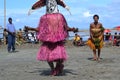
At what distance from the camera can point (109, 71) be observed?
11.4 m

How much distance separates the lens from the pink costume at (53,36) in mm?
10344

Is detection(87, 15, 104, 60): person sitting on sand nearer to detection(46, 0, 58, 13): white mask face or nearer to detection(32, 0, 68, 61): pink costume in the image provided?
detection(46, 0, 58, 13): white mask face

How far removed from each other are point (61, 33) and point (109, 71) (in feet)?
6.23

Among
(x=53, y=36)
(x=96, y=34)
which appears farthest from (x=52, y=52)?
(x=96, y=34)

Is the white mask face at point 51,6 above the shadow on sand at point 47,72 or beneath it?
above

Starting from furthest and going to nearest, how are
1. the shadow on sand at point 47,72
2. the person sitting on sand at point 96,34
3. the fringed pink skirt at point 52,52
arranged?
the person sitting on sand at point 96,34, the shadow on sand at point 47,72, the fringed pink skirt at point 52,52

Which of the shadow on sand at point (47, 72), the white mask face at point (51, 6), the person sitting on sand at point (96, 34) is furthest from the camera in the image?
the person sitting on sand at point (96, 34)

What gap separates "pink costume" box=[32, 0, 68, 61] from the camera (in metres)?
10.3

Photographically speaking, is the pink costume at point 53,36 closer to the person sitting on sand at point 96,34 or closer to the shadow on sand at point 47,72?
the shadow on sand at point 47,72

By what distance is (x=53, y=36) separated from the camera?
10.3 m

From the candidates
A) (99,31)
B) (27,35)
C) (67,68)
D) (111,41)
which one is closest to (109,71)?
(67,68)

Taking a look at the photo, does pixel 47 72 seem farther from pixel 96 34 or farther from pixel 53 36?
pixel 96 34

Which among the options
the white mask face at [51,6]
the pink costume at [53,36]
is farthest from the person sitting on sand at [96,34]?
the pink costume at [53,36]

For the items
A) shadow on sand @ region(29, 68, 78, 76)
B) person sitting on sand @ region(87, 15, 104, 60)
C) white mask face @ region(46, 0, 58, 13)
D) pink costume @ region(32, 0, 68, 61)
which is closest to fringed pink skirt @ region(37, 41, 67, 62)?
pink costume @ region(32, 0, 68, 61)
